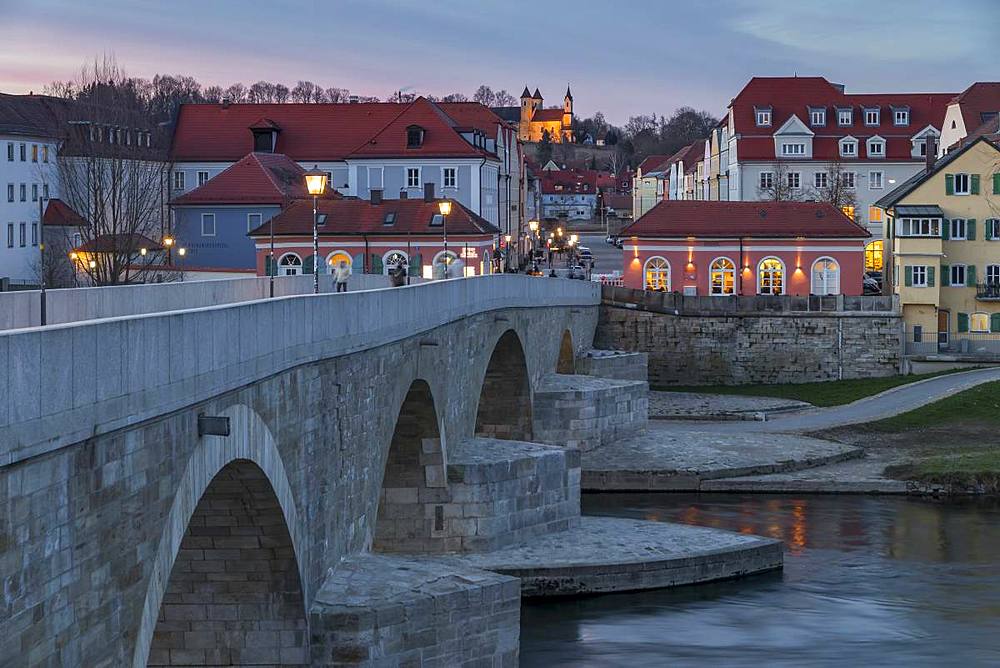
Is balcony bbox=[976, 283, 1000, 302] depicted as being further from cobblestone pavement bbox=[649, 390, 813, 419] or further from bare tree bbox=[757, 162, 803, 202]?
bare tree bbox=[757, 162, 803, 202]

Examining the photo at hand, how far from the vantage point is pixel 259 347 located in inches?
641

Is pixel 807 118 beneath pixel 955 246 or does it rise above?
above

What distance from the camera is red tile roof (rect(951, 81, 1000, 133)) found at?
93.9 meters

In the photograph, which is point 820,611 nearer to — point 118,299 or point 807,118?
point 118,299

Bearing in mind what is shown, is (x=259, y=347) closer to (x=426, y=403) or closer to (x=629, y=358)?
(x=426, y=403)

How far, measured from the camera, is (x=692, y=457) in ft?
155

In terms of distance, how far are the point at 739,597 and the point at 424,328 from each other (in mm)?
8772

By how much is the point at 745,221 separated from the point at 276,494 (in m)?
57.5

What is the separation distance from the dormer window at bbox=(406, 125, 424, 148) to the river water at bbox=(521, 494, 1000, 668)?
45.6 meters

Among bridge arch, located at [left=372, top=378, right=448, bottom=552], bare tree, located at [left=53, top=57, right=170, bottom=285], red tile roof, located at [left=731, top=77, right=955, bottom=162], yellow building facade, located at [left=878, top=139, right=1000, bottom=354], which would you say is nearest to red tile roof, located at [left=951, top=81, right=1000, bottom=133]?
red tile roof, located at [left=731, top=77, right=955, bottom=162]

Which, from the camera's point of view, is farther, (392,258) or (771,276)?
(771,276)

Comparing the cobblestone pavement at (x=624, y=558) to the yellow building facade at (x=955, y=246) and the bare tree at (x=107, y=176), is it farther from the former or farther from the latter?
the yellow building facade at (x=955, y=246)

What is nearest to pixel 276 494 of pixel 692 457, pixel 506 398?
pixel 506 398

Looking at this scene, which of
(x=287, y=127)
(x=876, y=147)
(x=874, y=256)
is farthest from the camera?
(x=876, y=147)
